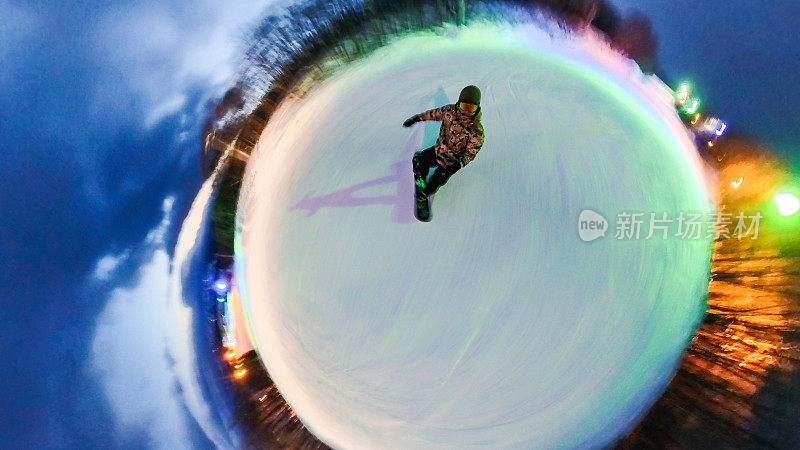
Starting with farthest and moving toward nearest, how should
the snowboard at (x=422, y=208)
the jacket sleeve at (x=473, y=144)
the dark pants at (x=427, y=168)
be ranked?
the snowboard at (x=422, y=208), the dark pants at (x=427, y=168), the jacket sleeve at (x=473, y=144)

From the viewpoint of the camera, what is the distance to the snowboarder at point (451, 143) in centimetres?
138

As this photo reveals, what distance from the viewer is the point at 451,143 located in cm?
156

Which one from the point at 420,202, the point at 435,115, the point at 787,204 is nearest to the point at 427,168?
the point at 420,202

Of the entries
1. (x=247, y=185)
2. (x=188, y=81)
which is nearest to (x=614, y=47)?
(x=247, y=185)

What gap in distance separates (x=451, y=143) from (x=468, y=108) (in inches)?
8.4

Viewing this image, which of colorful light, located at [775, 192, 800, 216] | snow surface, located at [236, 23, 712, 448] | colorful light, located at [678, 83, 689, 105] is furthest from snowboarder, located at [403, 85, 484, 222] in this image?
colorful light, located at [775, 192, 800, 216]

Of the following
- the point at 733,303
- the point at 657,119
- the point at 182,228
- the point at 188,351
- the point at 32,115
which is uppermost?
the point at 32,115

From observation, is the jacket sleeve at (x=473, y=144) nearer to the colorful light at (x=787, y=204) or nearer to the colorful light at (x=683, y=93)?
the colorful light at (x=683, y=93)

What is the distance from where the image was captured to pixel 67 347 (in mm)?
1962

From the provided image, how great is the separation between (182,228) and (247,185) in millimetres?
394

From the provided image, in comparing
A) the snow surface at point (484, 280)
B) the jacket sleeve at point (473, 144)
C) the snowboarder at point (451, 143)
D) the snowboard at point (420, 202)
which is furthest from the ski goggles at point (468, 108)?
the snow surface at point (484, 280)

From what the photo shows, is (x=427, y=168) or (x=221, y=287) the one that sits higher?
(x=221, y=287)

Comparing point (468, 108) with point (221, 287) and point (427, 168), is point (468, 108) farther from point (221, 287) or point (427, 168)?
point (221, 287)

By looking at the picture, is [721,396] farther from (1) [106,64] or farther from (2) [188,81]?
(1) [106,64]
